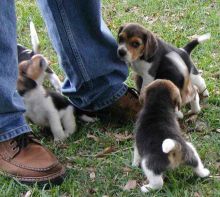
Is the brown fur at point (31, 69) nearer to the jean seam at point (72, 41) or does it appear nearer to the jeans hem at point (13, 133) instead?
the jean seam at point (72, 41)

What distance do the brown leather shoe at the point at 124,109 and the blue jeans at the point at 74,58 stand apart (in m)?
0.06

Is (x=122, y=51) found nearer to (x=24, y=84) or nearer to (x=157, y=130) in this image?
(x=24, y=84)

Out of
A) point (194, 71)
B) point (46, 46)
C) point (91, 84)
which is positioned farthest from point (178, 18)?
point (91, 84)

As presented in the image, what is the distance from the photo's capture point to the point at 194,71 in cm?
495

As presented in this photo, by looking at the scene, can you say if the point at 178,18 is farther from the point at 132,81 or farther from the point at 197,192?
the point at 197,192

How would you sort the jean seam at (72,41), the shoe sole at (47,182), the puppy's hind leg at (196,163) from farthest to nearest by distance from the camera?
the jean seam at (72,41) < the shoe sole at (47,182) < the puppy's hind leg at (196,163)

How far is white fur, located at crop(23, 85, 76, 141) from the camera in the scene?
4477 mm

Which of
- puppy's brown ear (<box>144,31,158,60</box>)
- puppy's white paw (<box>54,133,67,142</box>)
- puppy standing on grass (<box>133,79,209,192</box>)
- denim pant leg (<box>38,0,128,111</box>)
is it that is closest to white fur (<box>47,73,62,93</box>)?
denim pant leg (<box>38,0,128,111</box>)

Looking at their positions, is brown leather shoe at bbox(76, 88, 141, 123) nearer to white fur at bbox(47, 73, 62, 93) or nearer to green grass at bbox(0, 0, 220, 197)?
green grass at bbox(0, 0, 220, 197)

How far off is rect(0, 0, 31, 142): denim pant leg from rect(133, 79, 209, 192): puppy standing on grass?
2.88 ft

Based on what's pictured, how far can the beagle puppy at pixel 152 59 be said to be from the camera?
4559mm

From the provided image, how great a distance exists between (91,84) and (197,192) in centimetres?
137

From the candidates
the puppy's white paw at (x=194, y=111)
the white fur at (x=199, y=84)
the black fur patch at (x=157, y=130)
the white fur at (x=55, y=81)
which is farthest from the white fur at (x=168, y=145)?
the white fur at (x=55, y=81)

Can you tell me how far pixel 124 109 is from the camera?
4594 mm
